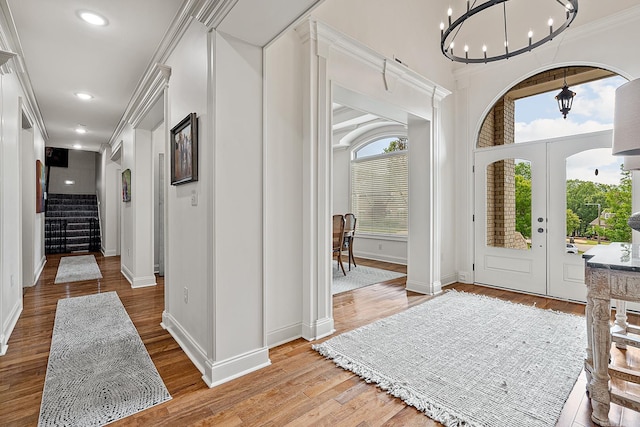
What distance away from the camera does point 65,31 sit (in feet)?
8.95

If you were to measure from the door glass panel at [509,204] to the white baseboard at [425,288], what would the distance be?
1053 mm

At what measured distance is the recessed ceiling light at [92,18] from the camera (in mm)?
2457

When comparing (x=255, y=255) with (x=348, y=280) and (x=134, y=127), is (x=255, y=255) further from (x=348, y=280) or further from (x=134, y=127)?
(x=134, y=127)

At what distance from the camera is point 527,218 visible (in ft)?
13.4

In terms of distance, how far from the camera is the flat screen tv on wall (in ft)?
32.1

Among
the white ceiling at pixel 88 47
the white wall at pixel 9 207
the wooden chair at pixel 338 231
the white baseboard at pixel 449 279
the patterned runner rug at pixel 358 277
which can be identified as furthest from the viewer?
the wooden chair at pixel 338 231

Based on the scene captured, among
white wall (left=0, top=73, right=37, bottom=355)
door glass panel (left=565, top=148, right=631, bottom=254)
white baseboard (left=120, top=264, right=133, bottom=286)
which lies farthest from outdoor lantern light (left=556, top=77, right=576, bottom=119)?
white baseboard (left=120, top=264, right=133, bottom=286)

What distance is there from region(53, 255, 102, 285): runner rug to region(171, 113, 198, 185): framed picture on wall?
372 cm

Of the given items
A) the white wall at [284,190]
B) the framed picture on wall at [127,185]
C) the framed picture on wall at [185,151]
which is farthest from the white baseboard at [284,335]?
the framed picture on wall at [127,185]

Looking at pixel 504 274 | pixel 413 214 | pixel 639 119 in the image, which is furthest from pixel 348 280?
pixel 639 119

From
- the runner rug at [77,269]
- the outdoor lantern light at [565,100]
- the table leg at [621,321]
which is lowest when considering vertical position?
the runner rug at [77,269]

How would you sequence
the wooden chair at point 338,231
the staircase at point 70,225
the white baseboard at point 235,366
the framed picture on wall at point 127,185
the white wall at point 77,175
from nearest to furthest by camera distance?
the white baseboard at point 235,366 < the framed picture on wall at point 127,185 < the wooden chair at point 338,231 < the staircase at point 70,225 < the white wall at point 77,175

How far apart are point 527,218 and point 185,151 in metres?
4.16

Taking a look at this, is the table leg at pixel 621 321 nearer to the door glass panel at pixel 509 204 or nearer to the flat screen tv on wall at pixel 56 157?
the door glass panel at pixel 509 204
